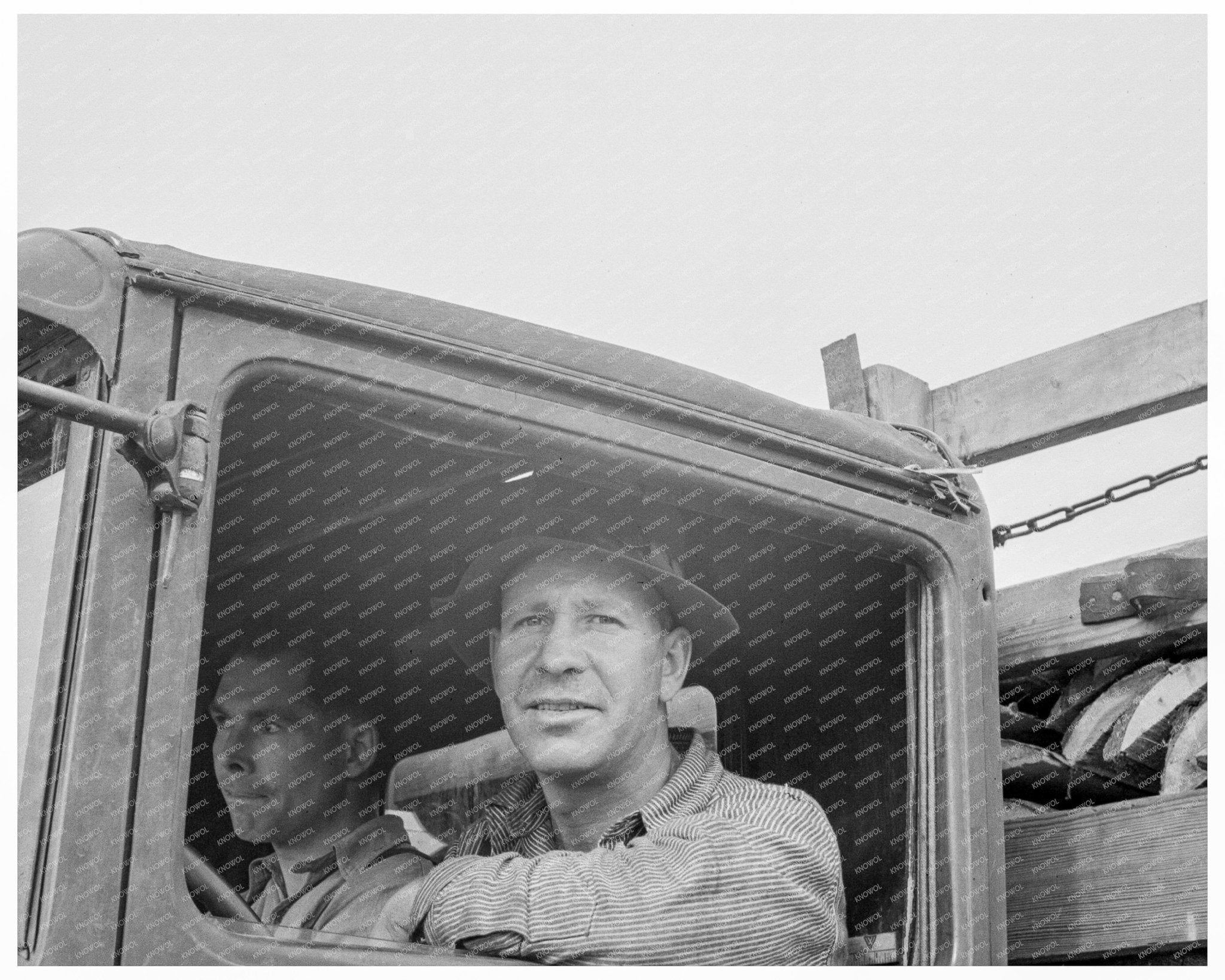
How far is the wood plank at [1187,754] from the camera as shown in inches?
115

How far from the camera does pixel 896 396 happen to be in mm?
3842

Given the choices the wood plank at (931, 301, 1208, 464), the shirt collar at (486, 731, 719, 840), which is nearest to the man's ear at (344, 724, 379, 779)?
the shirt collar at (486, 731, 719, 840)

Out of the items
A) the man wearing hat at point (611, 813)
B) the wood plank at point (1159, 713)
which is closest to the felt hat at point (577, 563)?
the man wearing hat at point (611, 813)

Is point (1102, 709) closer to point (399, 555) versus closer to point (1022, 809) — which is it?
point (1022, 809)

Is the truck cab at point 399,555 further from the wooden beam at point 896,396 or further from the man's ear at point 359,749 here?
the wooden beam at point 896,396

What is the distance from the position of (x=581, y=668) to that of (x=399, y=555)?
0.55 m

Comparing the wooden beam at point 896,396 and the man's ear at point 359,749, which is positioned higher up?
the wooden beam at point 896,396

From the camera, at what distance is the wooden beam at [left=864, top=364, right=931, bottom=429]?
384 cm

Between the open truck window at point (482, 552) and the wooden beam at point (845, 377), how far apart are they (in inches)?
37.6

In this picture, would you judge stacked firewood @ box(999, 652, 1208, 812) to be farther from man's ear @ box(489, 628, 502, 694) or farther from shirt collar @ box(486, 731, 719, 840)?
man's ear @ box(489, 628, 502, 694)

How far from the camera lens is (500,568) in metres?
2.89

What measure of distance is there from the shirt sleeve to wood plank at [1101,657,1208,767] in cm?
82
